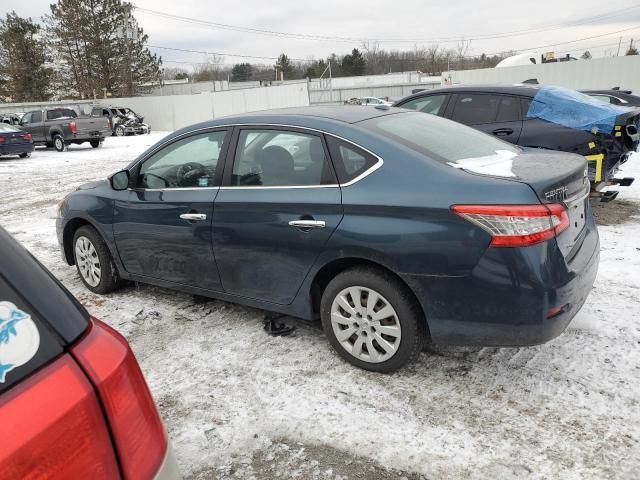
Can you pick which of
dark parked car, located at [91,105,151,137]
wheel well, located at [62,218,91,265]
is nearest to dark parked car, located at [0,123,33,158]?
dark parked car, located at [91,105,151,137]

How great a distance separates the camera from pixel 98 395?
1.12 m

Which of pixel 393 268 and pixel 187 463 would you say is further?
pixel 393 268

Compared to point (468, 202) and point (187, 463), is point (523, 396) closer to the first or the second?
point (468, 202)

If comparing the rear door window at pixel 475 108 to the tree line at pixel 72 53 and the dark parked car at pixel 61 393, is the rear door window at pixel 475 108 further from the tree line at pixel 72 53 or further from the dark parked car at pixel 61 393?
the tree line at pixel 72 53

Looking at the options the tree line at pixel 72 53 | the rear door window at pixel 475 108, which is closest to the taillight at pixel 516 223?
the rear door window at pixel 475 108

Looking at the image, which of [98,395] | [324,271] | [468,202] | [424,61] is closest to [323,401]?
[324,271]

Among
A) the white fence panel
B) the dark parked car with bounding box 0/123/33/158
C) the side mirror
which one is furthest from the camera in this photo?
the white fence panel

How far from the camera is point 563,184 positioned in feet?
9.41

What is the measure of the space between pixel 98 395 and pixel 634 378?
305 centimetres

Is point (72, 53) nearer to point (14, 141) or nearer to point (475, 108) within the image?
point (14, 141)

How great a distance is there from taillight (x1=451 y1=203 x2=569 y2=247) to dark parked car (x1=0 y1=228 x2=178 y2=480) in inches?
76.4

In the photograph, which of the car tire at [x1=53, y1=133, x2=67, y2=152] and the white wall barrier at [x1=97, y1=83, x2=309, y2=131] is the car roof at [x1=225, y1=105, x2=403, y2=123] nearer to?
the car tire at [x1=53, y1=133, x2=67, y2=152]

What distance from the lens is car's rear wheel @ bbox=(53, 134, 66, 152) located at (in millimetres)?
20672

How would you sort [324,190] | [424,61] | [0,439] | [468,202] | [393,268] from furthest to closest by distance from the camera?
[424,61] < [324,190] < [393,268] < [468,202] < [0,439]
